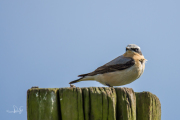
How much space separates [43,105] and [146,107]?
1796 millimetres

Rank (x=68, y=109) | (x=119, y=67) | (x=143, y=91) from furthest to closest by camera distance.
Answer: (x=119, y=67) < (x=143, y=91) < (x=68, y=109)

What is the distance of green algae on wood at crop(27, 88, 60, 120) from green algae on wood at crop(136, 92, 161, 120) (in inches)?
60.7

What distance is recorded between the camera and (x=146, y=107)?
441 centimetres

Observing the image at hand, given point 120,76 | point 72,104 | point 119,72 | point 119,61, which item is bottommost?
point 72,104

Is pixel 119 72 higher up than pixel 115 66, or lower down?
lower down

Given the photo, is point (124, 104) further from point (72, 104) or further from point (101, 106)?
point (72, 104)

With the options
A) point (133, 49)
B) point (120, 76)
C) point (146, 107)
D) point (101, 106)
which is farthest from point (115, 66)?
point (101, 106)

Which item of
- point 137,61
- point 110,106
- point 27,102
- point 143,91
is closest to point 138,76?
point 137,61

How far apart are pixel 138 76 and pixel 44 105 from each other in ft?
14.2

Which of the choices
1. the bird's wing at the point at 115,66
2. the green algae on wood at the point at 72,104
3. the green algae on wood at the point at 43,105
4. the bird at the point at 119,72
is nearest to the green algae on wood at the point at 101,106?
the green algae on wood at the point at 72,104

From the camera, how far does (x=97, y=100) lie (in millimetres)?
3650

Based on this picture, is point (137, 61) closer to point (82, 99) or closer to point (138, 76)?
point (138, 76)

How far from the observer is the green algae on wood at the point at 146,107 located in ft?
14.4

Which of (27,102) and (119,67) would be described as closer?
(27,102)
